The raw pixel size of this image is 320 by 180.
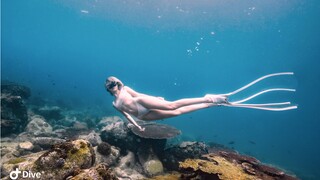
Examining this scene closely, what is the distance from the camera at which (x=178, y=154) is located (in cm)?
956

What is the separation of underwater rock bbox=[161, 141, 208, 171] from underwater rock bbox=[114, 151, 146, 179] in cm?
112

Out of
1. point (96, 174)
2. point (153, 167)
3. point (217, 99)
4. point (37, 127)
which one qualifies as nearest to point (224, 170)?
point (217, 99)

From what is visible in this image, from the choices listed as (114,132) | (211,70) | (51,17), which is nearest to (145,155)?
(114,132)

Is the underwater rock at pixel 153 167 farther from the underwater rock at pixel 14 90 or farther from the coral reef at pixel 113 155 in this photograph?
the underwater rock at pixel 14 90

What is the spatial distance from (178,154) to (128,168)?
2061mm

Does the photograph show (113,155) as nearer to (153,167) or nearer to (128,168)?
A: (128,168)

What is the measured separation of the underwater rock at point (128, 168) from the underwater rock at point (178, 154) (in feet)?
3.69

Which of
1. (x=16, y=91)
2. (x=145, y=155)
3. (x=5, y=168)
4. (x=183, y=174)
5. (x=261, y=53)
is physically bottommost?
(x=5, y=168)

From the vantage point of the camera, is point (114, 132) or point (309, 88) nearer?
point (114, 132)

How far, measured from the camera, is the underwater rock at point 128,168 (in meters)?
8.52

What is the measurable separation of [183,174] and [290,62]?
7425 cm

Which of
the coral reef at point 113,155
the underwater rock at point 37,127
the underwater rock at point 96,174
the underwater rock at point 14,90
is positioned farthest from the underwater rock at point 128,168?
the underwater rock at point 14,90

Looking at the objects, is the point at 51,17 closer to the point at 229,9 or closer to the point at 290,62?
the point at 229,9

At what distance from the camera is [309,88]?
74.2 meters
